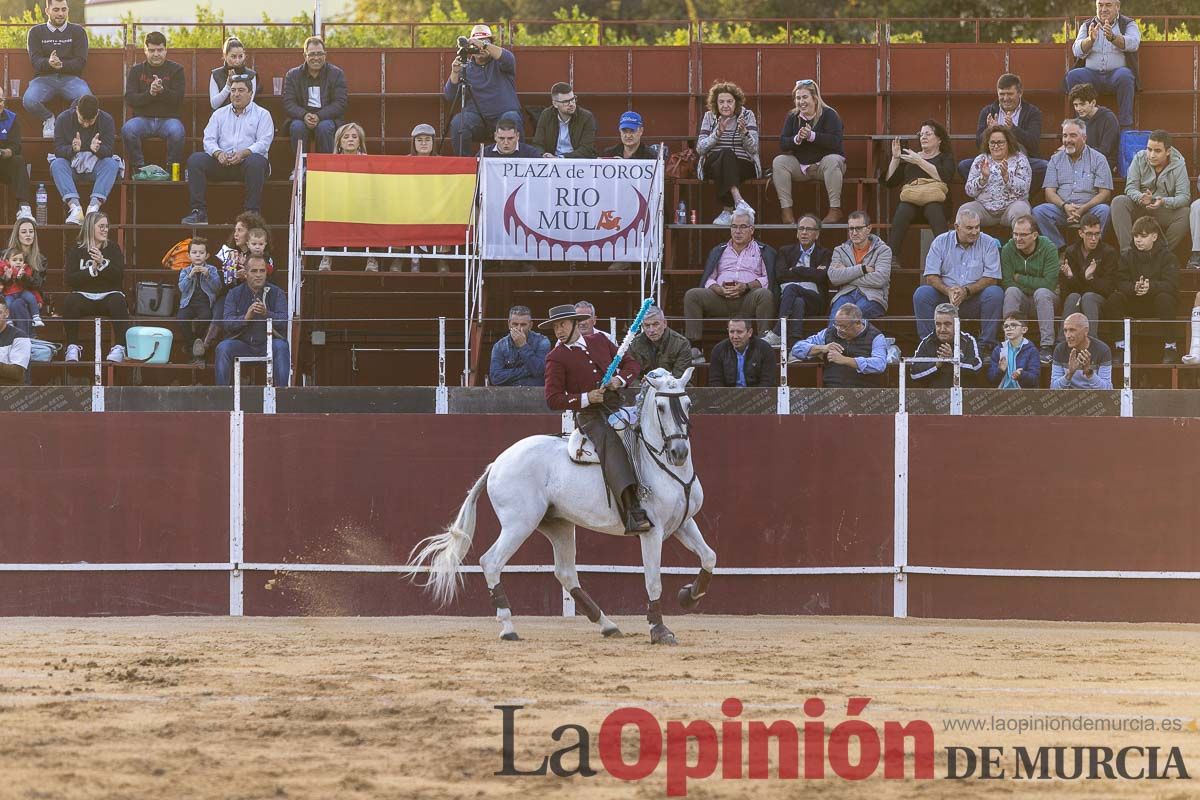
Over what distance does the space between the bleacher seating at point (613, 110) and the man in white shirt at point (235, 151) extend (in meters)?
0.52

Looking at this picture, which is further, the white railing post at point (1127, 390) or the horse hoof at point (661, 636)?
the white railing post at point (1127, 390)

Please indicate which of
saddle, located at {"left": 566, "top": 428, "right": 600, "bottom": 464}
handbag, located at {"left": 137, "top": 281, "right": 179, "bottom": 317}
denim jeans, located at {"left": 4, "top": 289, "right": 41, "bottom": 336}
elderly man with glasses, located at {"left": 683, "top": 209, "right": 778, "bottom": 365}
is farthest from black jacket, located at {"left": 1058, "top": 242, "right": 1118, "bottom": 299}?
denim jeans, located at {"left": 4, "top": 289, "right": 41, "bottom": 336}

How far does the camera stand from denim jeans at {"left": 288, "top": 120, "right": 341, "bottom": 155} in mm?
17625

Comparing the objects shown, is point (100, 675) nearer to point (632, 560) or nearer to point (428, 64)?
point (632, 560)

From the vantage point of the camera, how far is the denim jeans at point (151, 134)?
18031mm

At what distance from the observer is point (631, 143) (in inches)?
669

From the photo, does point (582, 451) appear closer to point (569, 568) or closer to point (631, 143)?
point (569, 568)

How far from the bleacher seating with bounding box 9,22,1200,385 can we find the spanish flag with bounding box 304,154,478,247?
3.90ft

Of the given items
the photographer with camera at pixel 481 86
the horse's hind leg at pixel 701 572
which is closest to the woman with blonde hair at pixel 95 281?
the photographer with camera at pixel 481 86

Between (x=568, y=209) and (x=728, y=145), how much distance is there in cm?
181

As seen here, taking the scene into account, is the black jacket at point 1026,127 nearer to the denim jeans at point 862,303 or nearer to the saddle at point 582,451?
the denim jeans at point 862,303

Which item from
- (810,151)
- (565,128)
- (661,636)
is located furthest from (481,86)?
(661,636)

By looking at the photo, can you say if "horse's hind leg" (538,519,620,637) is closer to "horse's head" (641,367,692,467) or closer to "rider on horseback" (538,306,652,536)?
"rider on horseback" (538,306,652,536)

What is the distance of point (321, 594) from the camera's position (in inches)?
563
